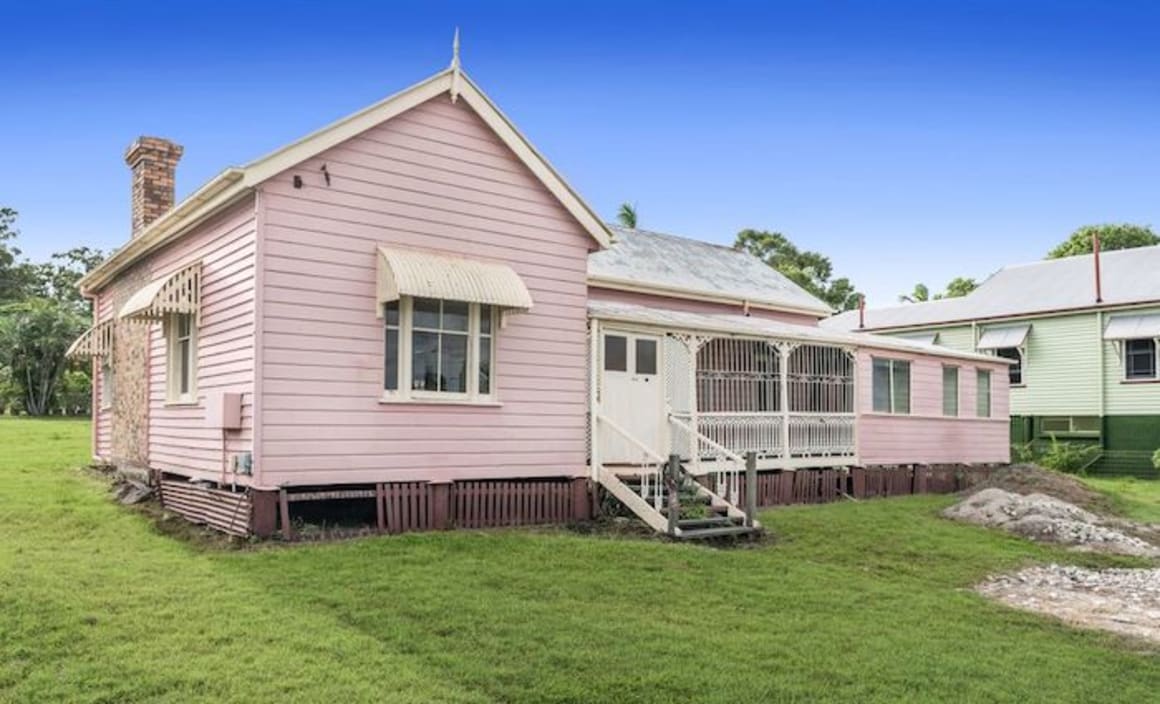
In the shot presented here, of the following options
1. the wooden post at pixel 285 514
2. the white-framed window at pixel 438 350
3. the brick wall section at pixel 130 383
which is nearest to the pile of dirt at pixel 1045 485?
the white-framed window at pixel 438 350

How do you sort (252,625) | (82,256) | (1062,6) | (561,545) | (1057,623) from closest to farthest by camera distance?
(252,625), (1057,623), (561,545), (1062,6), (82,256)

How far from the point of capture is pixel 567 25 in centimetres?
1766

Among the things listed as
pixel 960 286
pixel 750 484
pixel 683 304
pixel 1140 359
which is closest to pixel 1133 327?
pixel 1140 359

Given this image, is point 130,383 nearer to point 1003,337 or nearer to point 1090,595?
point 1090,595

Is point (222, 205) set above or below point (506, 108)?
below

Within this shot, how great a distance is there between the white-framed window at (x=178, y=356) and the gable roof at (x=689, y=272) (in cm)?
845

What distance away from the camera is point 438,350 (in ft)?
41.1

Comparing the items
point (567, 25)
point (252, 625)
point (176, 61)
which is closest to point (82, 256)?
point (176, 61)

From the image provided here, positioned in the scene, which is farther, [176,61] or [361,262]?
[176,61]

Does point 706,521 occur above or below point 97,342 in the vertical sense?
below

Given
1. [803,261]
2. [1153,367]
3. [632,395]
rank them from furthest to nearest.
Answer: [803,261] → [1153,367] → [632,395]

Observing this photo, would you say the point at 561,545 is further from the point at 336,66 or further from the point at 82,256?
the point at 82,256

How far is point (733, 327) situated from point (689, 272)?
568 centimetres

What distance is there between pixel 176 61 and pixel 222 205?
25.2 feet
